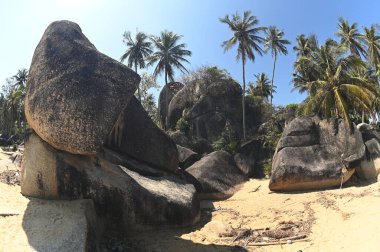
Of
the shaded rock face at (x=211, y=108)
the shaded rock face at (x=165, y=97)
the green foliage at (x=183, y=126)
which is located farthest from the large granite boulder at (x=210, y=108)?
the shaded rock face at (x=165, y=97)

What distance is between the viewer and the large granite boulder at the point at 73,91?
9781 millimetres

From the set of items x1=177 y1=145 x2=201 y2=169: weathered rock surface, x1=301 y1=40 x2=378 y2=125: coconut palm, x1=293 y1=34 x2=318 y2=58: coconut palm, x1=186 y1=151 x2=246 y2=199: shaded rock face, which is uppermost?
x1=293 y1=34 x2=318 y2=58: coconut palm

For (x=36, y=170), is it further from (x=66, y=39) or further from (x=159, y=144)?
(x=159, y=144)

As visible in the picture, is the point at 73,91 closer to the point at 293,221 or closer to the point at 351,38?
the point at 293,221

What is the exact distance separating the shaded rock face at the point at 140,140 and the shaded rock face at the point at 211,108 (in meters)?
14.1

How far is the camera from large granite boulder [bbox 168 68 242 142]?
31516 mm

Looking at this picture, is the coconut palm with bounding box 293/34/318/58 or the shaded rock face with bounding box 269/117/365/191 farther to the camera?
the coconut palm with bounding box 293/34/318/58

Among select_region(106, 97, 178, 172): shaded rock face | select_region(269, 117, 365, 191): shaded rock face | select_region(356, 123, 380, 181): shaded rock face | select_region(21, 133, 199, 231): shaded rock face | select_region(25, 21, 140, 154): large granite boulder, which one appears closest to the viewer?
select_region(25, 21, 140, 154): large granite boulder

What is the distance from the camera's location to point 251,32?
33250 mm

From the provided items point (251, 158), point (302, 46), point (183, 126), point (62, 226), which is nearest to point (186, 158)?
point (251, 158)

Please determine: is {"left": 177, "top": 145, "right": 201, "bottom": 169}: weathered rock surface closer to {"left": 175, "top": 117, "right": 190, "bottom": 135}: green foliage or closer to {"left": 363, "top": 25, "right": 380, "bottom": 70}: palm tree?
{"left": 175, "top": 117, "right": 190, "bottom": 135}: green foliage

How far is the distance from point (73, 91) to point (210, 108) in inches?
895

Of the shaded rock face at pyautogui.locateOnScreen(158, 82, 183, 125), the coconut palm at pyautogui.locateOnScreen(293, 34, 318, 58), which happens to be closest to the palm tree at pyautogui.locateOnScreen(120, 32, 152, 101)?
the shaded rock face at pyautogui.locateOnScreen(158, 82, 183, 125)

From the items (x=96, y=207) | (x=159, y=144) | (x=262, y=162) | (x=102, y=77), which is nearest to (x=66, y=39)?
(x=102, y=77)
